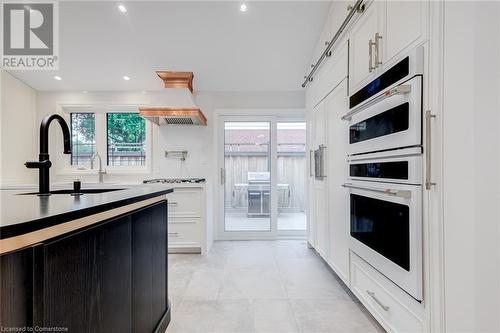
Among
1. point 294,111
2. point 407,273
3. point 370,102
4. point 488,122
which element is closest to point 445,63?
point 488,122

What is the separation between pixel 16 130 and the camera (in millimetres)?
3639

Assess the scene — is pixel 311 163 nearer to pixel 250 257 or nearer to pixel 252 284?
pixel 250 257

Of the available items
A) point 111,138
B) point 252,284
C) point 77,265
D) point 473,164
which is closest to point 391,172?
point 473,164

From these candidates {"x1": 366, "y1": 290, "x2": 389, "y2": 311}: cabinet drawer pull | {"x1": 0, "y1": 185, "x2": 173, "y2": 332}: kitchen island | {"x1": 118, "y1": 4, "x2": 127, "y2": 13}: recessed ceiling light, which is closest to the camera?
{"x1": 0, "y1": 185, "x2": 173, "y2": 332}: kitchen island

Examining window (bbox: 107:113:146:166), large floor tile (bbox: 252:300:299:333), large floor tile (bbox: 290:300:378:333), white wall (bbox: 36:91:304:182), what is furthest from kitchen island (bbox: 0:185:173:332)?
window (bbox: 107:113:146:166)

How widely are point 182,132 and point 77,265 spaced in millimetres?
3353

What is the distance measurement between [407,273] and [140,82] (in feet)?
12.9

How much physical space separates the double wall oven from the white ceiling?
63.7 inches

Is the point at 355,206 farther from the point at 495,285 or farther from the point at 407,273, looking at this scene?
the point at 495,285

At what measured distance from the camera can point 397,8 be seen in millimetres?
1440

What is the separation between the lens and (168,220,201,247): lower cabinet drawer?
11.1ft

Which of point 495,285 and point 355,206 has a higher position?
point 355,206

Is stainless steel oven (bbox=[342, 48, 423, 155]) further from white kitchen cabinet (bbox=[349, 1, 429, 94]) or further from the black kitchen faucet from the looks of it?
the black kitchen faucet

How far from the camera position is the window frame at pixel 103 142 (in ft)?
13.3
